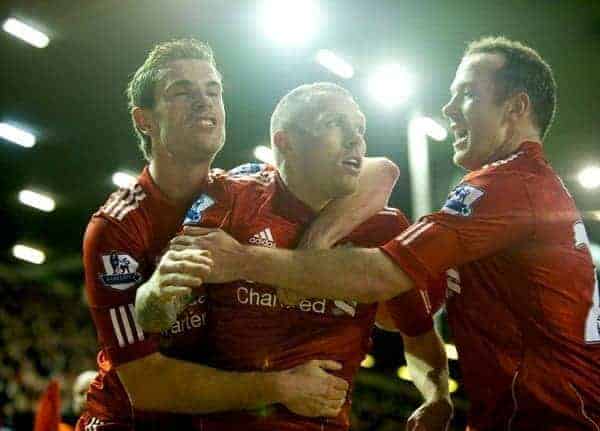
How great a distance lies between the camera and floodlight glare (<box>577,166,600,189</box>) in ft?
33.9

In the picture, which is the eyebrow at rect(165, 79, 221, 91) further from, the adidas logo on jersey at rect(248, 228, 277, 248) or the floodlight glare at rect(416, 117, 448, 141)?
the floodlight glare at rect(416, 117, 448, 141)

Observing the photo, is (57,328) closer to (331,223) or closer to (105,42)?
(105,42)

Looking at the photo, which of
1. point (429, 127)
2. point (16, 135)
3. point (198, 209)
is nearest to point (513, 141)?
point (198, 209)

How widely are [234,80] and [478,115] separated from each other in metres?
6.20

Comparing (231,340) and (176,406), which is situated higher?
(231,340)

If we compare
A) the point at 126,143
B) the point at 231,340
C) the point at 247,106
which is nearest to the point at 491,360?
the point at 231,340

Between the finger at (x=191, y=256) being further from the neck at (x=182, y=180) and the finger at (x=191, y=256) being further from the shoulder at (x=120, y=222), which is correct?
the neck at (x=182, y=180)

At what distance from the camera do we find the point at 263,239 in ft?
9.45

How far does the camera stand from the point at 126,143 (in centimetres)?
1084

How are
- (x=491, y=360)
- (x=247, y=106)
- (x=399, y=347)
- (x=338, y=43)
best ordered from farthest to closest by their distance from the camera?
(x=399, y=347) → (x=247, y=106) → (x=338, y=43) → (x=491, y=360)

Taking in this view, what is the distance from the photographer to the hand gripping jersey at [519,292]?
8.44 ft

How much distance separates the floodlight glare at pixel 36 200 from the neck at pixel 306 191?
35.5ft

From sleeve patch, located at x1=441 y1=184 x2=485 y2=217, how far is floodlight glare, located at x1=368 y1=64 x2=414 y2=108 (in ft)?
15.2

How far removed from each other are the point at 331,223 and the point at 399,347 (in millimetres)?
14980
